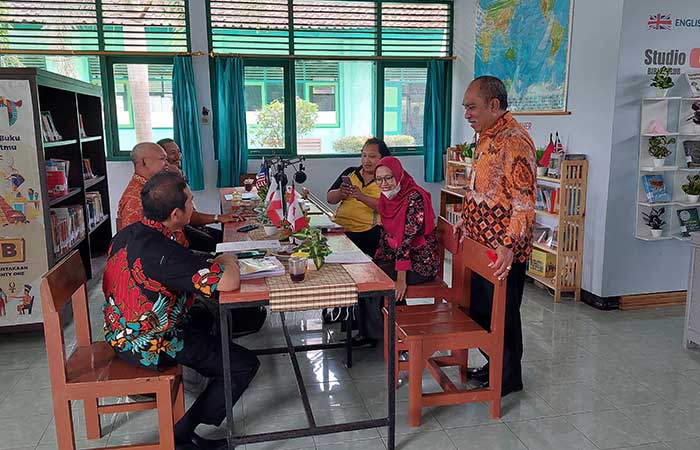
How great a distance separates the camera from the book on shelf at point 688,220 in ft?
13.9

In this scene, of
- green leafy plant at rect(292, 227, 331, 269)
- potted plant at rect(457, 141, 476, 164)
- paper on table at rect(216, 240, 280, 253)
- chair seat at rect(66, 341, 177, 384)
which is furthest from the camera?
potted plant at rect(457, 141, 476, 164)

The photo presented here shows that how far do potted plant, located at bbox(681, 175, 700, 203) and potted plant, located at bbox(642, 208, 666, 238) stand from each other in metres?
0.19

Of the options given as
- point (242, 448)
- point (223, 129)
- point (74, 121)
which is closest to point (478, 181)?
point (242, 448)

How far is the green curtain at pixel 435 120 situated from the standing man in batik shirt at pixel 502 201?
13.3 ft

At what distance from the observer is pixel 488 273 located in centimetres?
258

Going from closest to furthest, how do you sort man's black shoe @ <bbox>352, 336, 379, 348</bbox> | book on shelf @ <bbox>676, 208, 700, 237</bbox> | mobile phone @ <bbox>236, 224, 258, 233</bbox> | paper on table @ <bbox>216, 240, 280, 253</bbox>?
paper on table @ <bbox>216, 240, 280, 253</bbox>
mobile phone @ <bbox>236, 224, 258, 233</bbox>
man's black shoe @ <bbox>352, 336, 379, 348</bbox>
book on shelf @ <bbox>676, 208, 700, 237</bbox>

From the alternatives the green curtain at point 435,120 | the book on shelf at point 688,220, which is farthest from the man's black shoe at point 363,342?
the green curtain at point 435,120

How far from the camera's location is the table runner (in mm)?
2152

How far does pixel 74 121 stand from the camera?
4.62 meters

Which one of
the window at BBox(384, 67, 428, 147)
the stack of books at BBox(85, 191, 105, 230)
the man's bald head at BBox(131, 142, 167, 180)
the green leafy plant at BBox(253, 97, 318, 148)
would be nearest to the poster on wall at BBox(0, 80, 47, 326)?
the man's bald head at BBox(131, 142, 167, 180)

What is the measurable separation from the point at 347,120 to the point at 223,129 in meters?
1.52

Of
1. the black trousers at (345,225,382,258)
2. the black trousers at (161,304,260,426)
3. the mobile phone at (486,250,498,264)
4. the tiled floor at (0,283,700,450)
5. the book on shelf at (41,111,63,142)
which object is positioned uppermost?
the book on shelf at (41,111,63,142)

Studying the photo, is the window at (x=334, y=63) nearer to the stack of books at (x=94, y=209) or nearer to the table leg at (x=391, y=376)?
the stack of books at (x=94, y=209)

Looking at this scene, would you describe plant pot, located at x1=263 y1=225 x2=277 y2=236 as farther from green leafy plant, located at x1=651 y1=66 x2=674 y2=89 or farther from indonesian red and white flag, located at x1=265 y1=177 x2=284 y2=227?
green leafy plant, located at x1=651 y1=66 x2=674 y2=89
